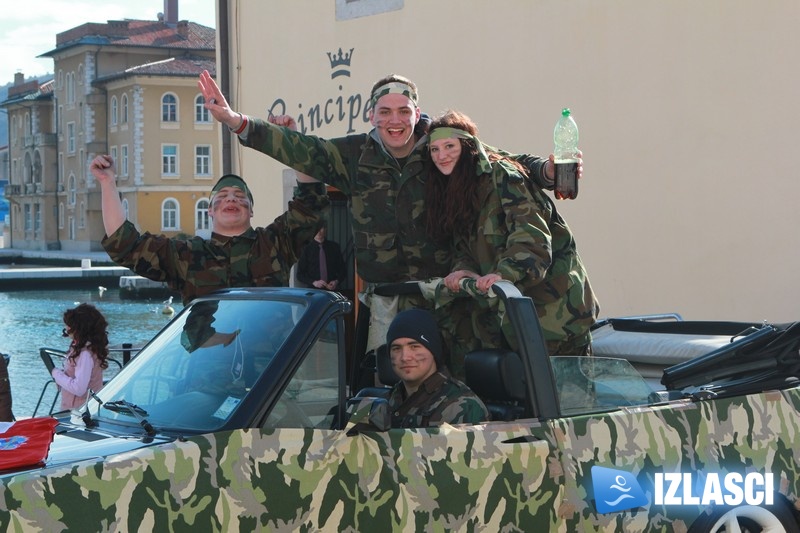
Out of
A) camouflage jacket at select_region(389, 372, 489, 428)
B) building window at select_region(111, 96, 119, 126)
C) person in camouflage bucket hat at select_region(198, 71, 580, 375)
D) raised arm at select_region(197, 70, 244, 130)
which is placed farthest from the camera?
building window at select_region(111, 96, 119, 126)

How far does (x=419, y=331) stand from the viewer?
4.64 meters

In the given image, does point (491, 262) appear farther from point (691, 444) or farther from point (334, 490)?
point (334, 490)

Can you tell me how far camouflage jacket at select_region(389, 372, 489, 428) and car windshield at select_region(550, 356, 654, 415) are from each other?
328 millimetres

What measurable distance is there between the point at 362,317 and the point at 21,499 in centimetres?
233

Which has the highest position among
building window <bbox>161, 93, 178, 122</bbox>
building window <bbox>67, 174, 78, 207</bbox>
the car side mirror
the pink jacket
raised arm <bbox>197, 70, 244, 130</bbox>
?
building window <bbox>161, 93, 178, 122</bbox>

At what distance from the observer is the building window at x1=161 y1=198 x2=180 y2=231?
69.7 meters

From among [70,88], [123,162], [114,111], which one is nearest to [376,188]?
[123,162]

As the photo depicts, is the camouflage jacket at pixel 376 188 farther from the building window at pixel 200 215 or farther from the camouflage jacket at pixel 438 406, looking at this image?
the building window at pixel 200 215

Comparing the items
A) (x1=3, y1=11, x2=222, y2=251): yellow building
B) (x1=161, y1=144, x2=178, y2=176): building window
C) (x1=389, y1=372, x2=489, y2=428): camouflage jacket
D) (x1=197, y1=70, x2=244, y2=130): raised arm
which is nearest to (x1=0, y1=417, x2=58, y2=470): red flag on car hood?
(x1=389, y1=372, x2=489, y2=428): camouflage jacket

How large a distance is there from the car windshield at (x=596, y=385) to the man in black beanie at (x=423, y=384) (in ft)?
1.10

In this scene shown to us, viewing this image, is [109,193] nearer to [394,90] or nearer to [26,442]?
[394,90]

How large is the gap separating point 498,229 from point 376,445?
4.67 ft

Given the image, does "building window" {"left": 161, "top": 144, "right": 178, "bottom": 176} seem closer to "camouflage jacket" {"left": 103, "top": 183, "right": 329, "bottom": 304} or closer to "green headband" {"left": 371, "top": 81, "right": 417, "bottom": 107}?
"camouflage jacket" {"left": 103, "top": 183, "right": 329, "bottom": 304}

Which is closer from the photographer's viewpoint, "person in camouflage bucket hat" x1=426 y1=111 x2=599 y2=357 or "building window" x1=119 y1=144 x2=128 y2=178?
"person in camouflage bucket hat" x1=426 y1=111 x2=599 y2=357
